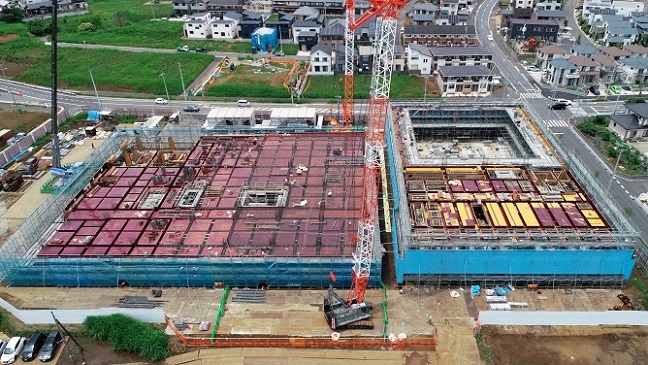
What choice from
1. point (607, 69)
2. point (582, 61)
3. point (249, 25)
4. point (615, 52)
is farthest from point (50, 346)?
point (615, 52)

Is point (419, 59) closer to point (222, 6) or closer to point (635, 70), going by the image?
point (635, 70)

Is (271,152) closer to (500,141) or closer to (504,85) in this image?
Answer: (500,141)

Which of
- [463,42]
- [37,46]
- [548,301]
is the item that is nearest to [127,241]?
[548,301]

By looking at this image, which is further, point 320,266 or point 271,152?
point 271,152

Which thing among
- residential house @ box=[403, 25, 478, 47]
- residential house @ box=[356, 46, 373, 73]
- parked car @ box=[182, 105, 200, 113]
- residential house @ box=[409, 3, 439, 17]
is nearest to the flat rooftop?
parked car @ box=[182, 105, 200, 113]

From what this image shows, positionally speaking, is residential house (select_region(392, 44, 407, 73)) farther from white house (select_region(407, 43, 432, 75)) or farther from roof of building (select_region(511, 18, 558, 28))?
roof of building (select_region(511, 18, 558, 28))
